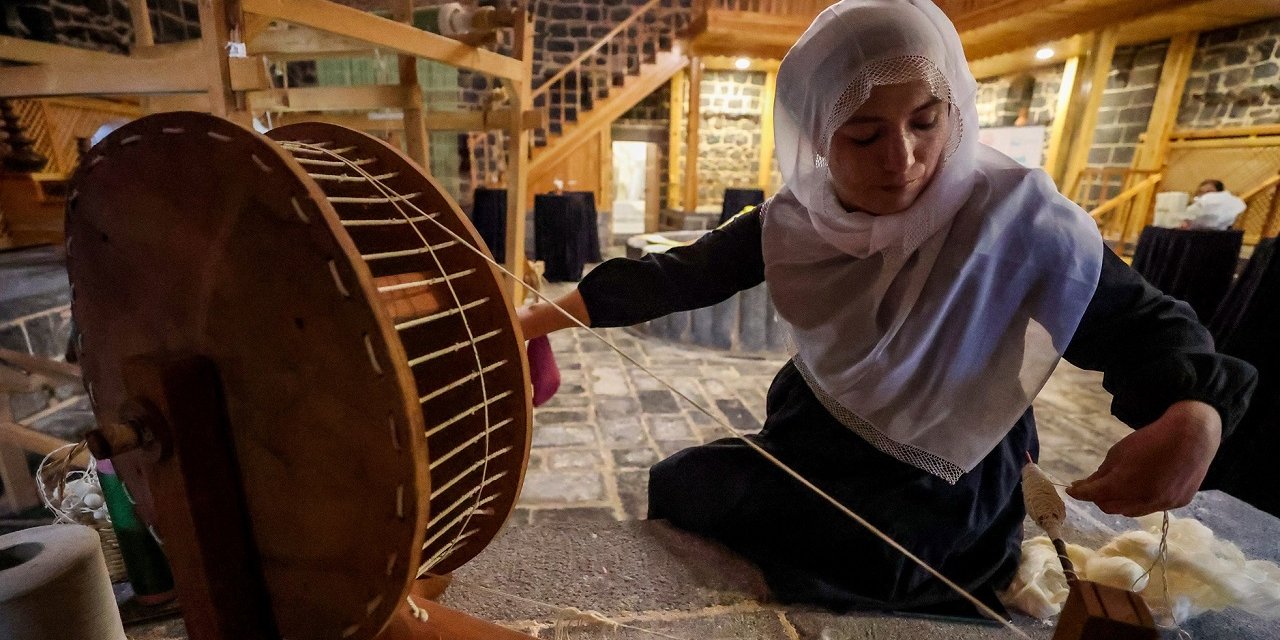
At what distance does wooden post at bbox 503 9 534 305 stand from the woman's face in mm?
2528

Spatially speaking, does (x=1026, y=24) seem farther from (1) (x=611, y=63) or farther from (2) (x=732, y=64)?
(1) (x=611, y=63)

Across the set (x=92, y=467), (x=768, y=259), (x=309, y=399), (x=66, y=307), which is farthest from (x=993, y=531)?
(x=66, y=307)

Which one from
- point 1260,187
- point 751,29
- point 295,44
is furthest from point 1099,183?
A: point 295,44

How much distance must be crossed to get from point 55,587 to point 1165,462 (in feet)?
6.13

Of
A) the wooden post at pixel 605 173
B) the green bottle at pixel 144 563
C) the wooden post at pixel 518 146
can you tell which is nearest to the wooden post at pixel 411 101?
the wooden post at pixel 518 146

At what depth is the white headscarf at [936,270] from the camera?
1.17 meters

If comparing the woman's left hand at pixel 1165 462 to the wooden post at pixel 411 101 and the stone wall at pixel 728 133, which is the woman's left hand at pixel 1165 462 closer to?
the wooden post at pixel 411 101

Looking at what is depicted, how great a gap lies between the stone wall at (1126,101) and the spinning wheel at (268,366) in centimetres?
1044

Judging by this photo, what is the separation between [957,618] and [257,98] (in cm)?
332

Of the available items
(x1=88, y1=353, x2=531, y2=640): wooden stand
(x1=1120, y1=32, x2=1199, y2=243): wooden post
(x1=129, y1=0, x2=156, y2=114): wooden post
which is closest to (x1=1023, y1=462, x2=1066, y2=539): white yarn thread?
(x1=88, y1=353, x2=531, y2=640): wooden stand

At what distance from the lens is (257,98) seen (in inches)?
101

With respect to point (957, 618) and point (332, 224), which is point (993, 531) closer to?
point (957, 618)

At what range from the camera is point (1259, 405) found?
2.35 meters

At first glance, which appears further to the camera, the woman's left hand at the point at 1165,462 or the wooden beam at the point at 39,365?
the wooden beam at the point at 39,365
